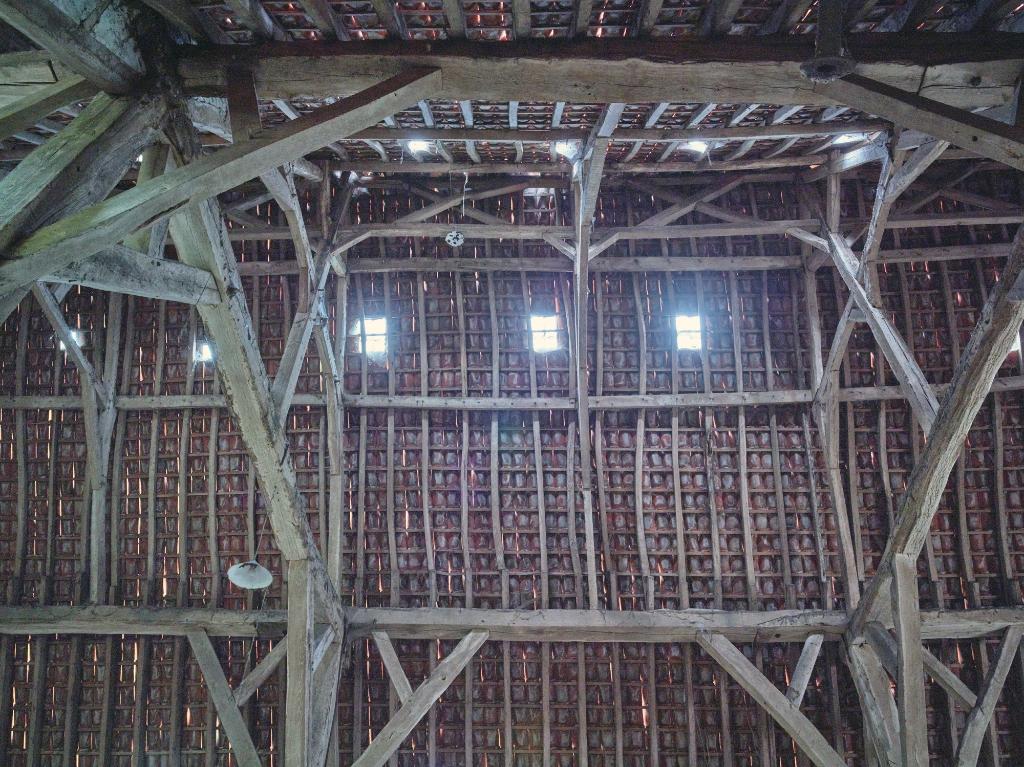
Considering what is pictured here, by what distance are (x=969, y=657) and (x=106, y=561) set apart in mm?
9824

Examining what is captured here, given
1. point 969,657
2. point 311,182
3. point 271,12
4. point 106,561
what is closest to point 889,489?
point 969,657

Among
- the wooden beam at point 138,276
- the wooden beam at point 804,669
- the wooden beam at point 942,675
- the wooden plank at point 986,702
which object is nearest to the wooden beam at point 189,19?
the wooden beam at point 138,276

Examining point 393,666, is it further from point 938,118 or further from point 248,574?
point 938,118

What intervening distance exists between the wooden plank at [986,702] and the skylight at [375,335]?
723 centimetres

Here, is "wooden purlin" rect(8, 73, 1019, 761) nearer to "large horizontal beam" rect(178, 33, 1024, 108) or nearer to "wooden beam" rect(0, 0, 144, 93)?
"large horizontal beam" rect(178, 33, 1024, 108)

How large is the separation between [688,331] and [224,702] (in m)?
6.45

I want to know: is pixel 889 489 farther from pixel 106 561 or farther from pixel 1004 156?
pixel 106 561

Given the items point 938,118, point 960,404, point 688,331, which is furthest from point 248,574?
point 938,118

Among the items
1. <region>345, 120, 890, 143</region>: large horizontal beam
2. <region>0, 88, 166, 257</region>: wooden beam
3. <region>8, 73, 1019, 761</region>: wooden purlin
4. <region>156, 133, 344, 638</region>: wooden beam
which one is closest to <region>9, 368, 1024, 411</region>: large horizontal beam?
<region>8, 73, 1019, 761</region>: wooden purlin

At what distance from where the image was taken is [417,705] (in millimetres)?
7828

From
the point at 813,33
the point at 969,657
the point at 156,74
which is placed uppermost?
the point at 813,33

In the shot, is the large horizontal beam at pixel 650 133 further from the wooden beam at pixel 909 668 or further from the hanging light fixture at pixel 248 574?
the hanging light fixture at pixel 248 574

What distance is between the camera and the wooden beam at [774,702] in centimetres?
748

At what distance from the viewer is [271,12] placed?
4.35 metres
